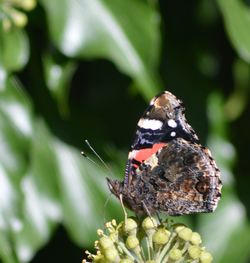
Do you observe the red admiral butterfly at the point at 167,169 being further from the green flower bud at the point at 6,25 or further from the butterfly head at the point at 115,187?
the green flower bud at the point at 6,25

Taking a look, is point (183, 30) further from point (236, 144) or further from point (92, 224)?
point (92, 224)

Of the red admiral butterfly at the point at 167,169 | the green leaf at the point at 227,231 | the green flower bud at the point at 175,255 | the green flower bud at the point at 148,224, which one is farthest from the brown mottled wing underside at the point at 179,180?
the green leaf at the point at 227,231

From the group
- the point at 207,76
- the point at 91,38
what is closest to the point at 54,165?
the point at 91,38

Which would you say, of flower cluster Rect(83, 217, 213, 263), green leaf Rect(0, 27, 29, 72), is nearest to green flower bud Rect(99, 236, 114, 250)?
flower cluster Rect(83, 217, 213, 263)

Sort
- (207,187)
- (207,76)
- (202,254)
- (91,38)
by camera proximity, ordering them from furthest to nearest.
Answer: (207,76)
(91,38)
(207,187)
(202,254)

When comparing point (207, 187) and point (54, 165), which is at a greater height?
point (207, 187)

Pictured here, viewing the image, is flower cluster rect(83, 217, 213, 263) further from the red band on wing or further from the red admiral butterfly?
the red band on wing

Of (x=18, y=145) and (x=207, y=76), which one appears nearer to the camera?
(x=18, y=145)

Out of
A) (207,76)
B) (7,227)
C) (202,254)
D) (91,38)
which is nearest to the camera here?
(202,254)
